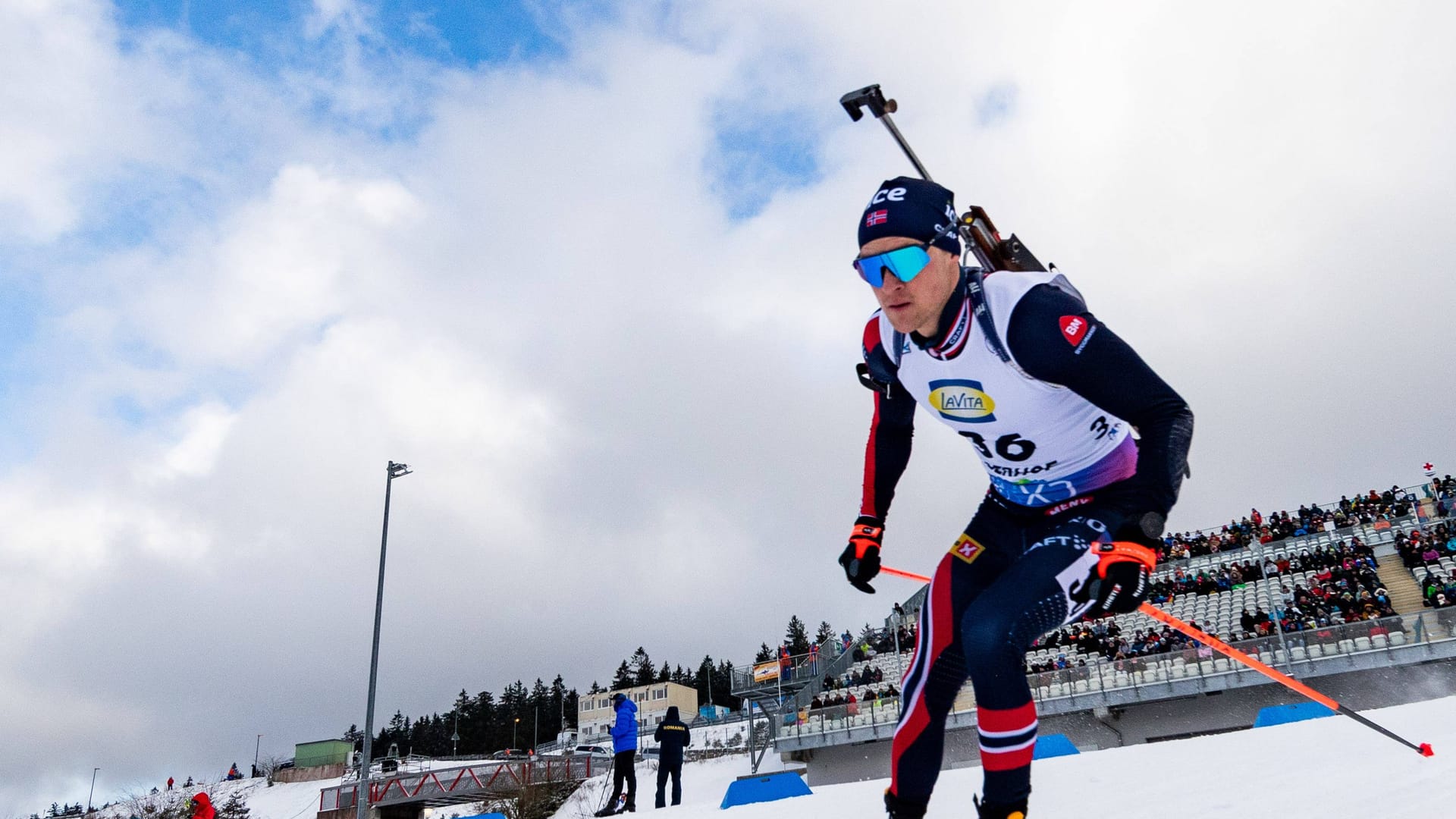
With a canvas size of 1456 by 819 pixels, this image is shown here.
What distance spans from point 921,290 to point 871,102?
1.21 metres

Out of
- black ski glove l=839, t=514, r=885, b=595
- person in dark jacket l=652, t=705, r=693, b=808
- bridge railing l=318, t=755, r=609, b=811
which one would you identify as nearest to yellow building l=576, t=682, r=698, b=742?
bridge railing l=318, t=755, r=609, b=811

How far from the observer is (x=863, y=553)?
3.76 metres

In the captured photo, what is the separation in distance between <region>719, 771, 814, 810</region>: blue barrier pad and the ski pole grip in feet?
16.3

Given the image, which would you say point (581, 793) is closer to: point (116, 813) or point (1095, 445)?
point (116, 813)

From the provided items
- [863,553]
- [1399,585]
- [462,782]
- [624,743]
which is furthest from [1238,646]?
[462,782]

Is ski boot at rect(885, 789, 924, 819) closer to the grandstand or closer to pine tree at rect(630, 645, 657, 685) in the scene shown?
the grandstand

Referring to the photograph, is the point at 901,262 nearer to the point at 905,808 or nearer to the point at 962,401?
the point at 962,401

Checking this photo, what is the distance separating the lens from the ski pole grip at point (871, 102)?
4012mm

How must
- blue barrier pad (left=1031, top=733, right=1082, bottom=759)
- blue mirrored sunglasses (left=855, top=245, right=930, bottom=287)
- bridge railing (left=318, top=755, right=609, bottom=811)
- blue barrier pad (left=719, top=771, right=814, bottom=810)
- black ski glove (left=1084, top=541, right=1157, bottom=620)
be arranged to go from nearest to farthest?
black ski glove (left=1084, top=541, right=1157, bottom=620), blue mirrored sunglasses (left=855, top=245, right=930, bottom=287), blue barrier pad (left=719, top=771, right=814, bottom=810), blue barrier pad (left=1031, top=733, right=1082, bottom=759), bridge railing (left=318, top=755, right=609, bottom=811)

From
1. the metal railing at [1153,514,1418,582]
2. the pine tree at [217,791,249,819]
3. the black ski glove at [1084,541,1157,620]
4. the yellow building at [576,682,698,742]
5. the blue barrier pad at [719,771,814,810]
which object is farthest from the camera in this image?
the yellow building at [576,682,698,742]

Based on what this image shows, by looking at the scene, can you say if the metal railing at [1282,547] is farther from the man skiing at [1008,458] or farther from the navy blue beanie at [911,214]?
the navy blue beanie at [911,214]

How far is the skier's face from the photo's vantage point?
3223mm

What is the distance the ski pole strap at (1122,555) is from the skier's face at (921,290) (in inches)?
38.8

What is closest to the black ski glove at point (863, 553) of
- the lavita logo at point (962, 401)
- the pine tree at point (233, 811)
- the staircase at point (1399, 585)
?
the lavita logo at point (962, 401)
